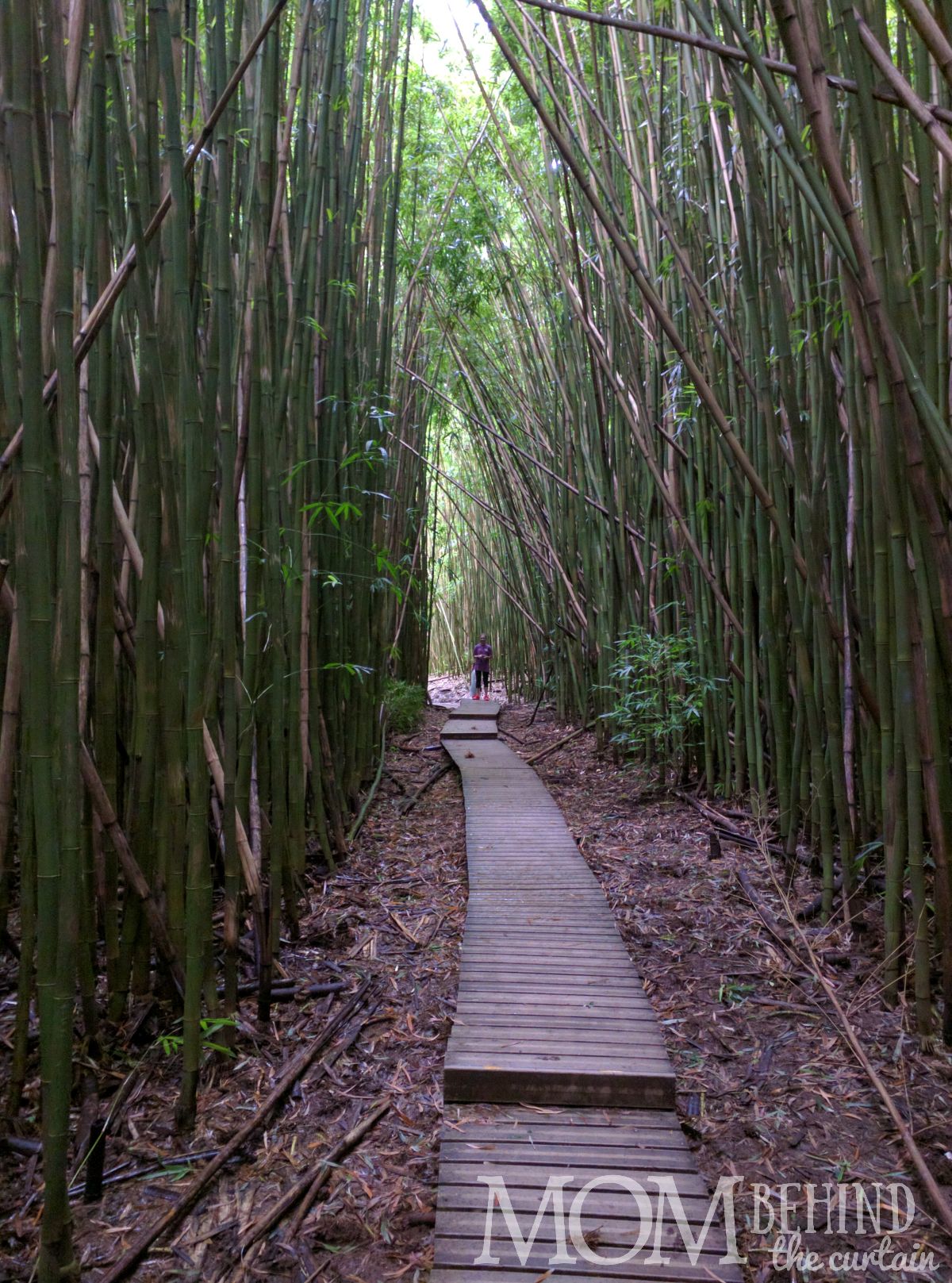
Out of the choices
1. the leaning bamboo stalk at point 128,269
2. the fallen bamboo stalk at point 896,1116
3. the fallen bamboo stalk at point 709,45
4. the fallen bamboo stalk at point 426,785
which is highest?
the fallen bamboo stalk at point 709,45

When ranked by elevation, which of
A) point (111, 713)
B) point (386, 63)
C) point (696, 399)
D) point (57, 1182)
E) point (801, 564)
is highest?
point (386, 63)

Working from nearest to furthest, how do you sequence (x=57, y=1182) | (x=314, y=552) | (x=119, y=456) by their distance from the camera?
(x=57, y=1182) < (x=119, y=456) < (x=314, y=552)

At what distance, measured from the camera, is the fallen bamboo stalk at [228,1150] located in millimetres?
958

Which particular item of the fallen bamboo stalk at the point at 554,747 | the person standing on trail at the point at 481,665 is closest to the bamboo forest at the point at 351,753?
the fallen bamboo stalk at the point at 554,747

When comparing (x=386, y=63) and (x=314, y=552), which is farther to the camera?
(x=386, y=63)

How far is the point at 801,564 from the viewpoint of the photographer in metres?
1.62

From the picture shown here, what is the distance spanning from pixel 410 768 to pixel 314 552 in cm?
200

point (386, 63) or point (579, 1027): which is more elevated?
point (386, 63)

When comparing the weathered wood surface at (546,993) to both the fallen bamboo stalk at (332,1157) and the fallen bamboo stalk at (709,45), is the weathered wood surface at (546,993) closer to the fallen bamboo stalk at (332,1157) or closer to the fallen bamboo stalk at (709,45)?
the fallen bamboo stalk at (332,1157)

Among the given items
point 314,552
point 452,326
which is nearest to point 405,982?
point 314,552

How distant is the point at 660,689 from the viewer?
9.74 feet

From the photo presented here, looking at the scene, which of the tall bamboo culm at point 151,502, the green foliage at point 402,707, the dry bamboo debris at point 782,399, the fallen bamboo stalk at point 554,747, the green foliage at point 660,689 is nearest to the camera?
the tall bamboo culm at point 151,502

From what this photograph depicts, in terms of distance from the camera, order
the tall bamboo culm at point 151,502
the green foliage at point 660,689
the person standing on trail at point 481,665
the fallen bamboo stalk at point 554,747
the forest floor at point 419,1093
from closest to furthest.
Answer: the tall bamboo culm at point 151,502 → the forest floor at point 419,1093 → the green foliage at point 660,689 → the fallen bamboo stalk at point 554,747 → the person standing on trail at point 481,665

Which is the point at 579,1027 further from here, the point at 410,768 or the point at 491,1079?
the point at 410,768
